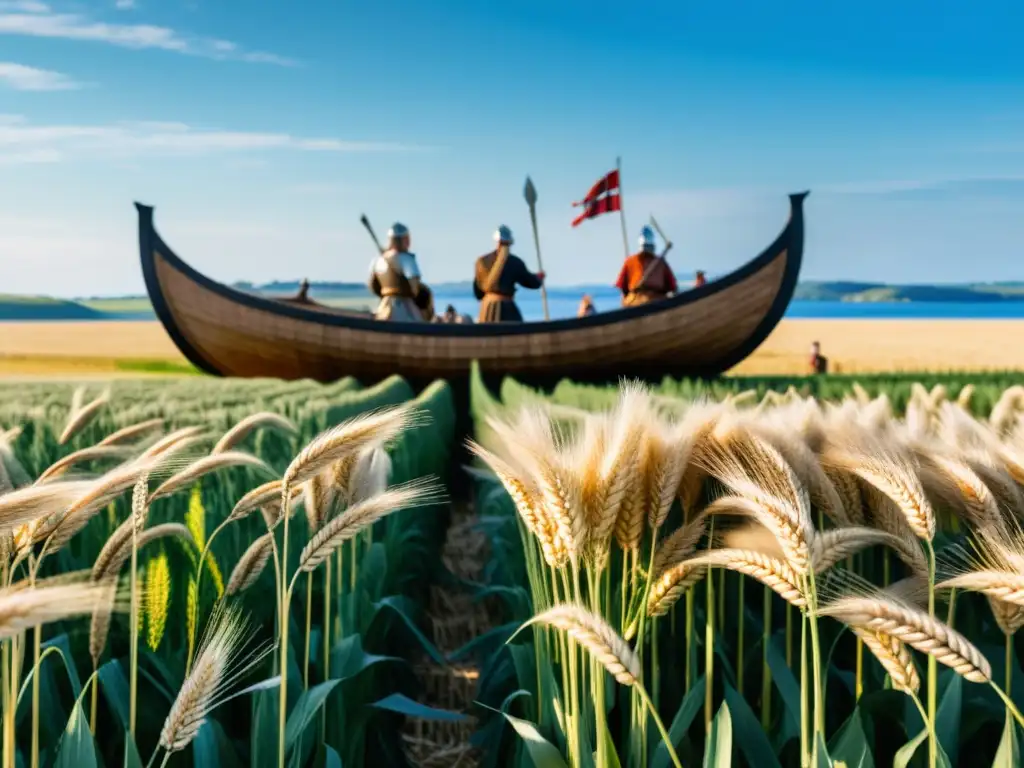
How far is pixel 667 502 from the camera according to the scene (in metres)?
1.47

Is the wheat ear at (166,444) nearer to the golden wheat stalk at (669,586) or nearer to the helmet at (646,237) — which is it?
the golden wheat stalk at (669,586)

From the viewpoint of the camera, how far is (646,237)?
1273 cm

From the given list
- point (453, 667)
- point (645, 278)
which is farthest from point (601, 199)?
point (453, 667)

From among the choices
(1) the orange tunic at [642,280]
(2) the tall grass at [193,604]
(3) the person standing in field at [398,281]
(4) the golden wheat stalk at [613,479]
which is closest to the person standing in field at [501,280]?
(3) the person standing in field at [398,281]

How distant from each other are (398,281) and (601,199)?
176 inches

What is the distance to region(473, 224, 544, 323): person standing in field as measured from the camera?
12188 millimetres

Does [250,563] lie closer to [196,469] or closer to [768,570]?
[196,469]

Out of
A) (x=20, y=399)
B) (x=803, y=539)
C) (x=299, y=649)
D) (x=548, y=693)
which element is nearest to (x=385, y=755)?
(x=299, y=649)

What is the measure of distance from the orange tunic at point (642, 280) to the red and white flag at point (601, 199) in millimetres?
2034

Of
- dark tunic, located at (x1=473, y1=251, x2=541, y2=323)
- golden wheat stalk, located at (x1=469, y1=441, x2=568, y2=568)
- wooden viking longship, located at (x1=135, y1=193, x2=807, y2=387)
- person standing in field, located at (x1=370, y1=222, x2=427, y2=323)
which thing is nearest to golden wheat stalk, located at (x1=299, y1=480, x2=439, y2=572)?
golden wheat stalk, located at (x1=469, y1=441, x2=568, y2=568)

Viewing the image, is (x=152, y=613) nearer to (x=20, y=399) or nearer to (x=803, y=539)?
(x=803, y=539)

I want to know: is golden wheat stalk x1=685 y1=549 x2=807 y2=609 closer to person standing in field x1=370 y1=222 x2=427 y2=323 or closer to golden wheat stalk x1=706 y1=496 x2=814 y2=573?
golden wheat stalk x1=706 y1=496 x2=814 y2=573

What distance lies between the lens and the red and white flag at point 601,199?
592 inches

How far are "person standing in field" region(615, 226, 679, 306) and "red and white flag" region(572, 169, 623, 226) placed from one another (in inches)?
80.0
